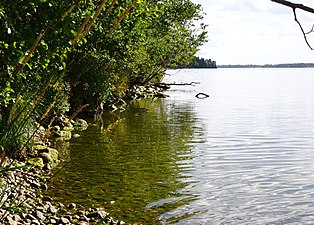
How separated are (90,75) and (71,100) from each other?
1597mm

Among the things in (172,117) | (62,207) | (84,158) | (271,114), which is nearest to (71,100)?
(172,117)

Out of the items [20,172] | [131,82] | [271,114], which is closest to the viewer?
[20,172]

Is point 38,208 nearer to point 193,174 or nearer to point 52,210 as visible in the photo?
point 52,210

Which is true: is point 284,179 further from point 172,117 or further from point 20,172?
point 172,117

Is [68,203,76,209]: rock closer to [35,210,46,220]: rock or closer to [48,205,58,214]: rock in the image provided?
[48,205,58,214]: rock

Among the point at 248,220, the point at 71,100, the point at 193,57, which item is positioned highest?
the point at 193,57

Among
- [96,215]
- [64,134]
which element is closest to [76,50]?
[96,215]

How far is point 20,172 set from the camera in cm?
1151

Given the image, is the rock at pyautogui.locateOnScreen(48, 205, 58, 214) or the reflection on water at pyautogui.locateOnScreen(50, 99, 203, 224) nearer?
the rock at pyautogui.locateOnScreen(48, 205, 58, 214)

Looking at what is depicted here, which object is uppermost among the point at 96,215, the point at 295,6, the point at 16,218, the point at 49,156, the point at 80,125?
the point at 295,6

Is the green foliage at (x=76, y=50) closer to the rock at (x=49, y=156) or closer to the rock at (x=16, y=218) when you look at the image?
the rock at (x=49, y=156)

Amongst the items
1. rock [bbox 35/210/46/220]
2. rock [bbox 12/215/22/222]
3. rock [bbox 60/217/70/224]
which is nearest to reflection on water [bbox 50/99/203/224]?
rock [bbox 60/217/70/224]

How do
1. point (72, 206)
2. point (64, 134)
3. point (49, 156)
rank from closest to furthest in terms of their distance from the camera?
point (72, 206), point (49, 156), point (64, 134)

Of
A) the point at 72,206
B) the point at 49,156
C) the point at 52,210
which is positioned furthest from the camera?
the point at 49,156
